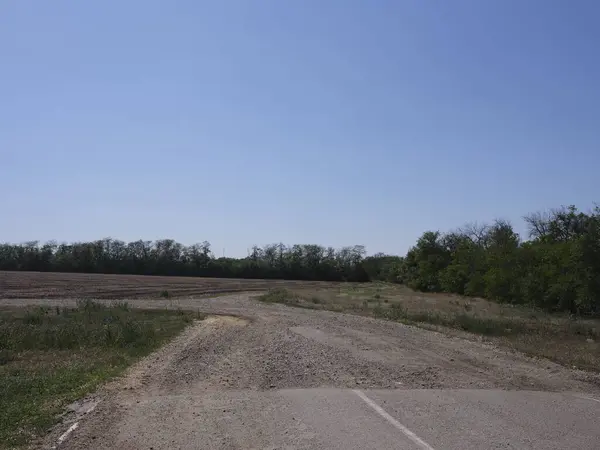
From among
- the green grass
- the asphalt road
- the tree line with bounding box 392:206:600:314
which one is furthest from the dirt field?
the tree line with bounding box 392:206:600:314

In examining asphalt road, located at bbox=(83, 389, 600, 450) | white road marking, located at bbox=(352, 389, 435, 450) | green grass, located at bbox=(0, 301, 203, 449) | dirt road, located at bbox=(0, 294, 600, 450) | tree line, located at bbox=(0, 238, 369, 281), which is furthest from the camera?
tree line, located at bbox=(0, 238, 369, 281)

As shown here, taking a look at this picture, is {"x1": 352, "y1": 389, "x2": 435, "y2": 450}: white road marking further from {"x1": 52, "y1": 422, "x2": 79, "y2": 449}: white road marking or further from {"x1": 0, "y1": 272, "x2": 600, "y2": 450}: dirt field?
{"x1": 52, "y1": 422, "x2": 79, "y2": 449}: white road marking

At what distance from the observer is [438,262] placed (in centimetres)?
7244

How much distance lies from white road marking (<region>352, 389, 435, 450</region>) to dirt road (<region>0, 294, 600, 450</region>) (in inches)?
1.0

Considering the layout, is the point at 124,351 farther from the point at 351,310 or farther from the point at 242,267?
the point at 242,267

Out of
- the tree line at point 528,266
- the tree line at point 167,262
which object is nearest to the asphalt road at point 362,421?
the tree line at point 528,266

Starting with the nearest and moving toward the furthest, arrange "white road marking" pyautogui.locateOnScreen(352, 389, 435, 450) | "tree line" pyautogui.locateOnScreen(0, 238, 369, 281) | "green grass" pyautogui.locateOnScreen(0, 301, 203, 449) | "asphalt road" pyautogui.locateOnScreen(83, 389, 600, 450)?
"white road marking" pyautogui.locateOnScreen(352, 389, 435, 450), "asphalt road" pyautogui.locateOnScreen(83, 389, 600, 450), "green grass" pyautogui.locateOnScreen(0, 301, 203, 449), "tree line" pyautogui.locateOnScreen(0, 238, 369, 281)

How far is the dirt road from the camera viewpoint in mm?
7512

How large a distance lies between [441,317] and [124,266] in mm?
109203

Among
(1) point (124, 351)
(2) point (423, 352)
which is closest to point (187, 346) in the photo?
(1) point (124, 351)

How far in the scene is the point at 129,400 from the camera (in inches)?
395

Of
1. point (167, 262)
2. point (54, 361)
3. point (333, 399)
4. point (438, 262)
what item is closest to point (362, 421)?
point (333, 399)

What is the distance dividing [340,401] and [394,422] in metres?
1.67

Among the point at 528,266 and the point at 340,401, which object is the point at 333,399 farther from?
the point at 528,266
